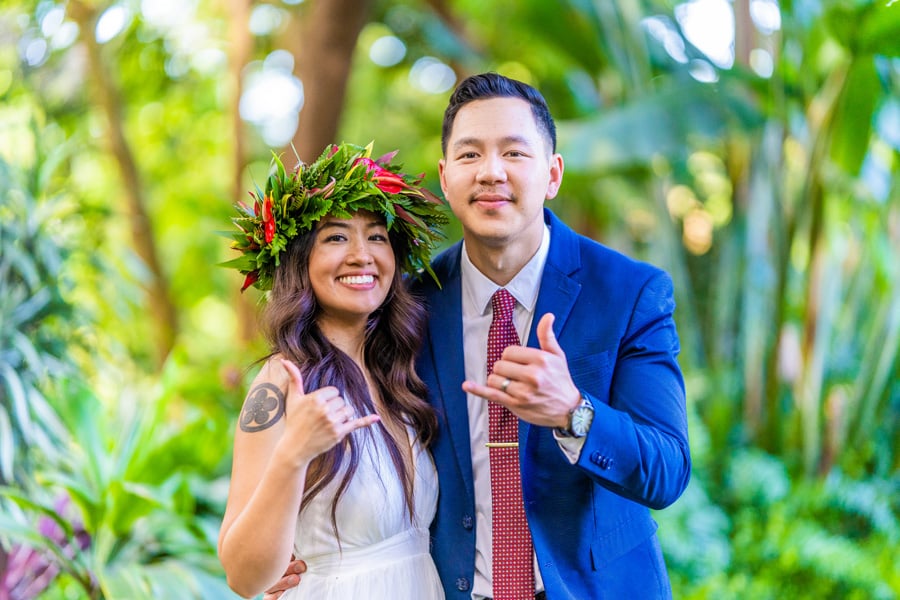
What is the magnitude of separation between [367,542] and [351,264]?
66cm

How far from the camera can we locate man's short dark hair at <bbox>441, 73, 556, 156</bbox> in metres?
2.21

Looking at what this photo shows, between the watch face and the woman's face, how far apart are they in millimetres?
647

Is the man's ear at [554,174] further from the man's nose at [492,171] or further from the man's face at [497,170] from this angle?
the man's nose at [492,171]

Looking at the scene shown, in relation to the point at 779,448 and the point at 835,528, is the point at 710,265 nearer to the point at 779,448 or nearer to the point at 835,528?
the point at 779,448

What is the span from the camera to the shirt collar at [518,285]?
2275 mm

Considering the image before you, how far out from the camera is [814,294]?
5.90 meters

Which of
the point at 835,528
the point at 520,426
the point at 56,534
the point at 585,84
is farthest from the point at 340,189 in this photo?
the point at 585,84

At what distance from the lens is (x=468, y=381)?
2.03m

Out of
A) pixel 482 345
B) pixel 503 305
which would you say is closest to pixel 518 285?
pixel 503 305

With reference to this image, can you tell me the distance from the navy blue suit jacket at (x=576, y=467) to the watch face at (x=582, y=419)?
0.41ft

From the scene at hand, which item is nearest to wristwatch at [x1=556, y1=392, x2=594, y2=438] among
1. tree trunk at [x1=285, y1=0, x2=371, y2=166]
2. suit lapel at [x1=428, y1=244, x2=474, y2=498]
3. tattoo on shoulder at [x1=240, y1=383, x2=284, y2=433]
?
suit lapel at [x1=428, y1=244, x2=474, y2=498]

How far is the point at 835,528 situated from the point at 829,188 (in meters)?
2.18

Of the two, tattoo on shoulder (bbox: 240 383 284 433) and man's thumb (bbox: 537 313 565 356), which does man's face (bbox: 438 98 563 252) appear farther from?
tattoo on shoulder (bbox: 240 383 284 433)

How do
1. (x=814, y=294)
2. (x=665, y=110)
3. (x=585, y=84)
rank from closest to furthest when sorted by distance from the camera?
(x=665, y=110)
(x=814, y=294)
(x=585, y=84)
